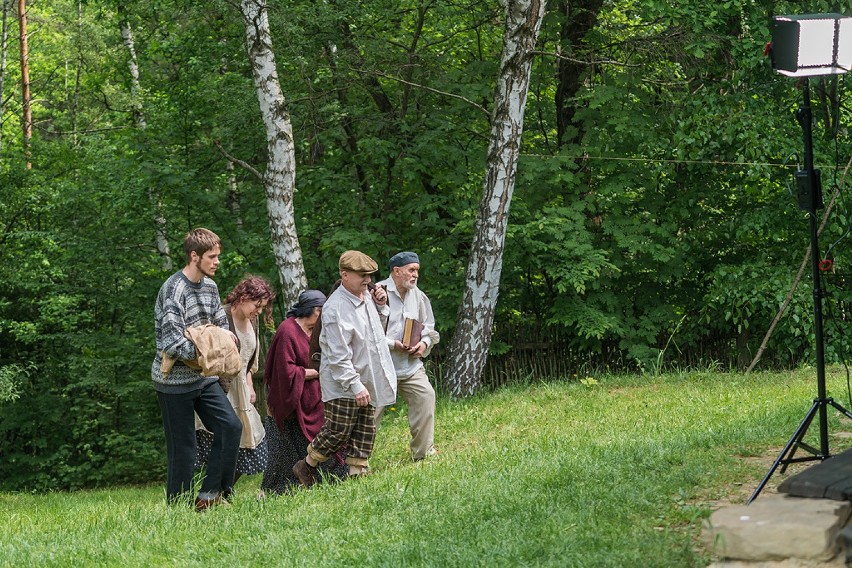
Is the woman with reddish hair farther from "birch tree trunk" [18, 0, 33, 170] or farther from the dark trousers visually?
"birch tree trunk" [18, 0, 33, 170]

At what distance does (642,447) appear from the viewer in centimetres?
738

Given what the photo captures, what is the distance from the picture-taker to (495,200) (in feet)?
42.1

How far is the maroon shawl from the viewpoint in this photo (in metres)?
8.22

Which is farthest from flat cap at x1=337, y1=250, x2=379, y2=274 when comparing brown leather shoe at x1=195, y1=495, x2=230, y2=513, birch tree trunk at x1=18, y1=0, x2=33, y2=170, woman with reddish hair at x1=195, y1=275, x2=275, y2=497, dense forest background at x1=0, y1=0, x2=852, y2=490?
birch tree trunk at x1=18, y1=0, x2=33, y2=170

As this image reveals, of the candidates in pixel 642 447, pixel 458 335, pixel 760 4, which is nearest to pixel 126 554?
pixel 642 447

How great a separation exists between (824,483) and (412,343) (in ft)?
14.4

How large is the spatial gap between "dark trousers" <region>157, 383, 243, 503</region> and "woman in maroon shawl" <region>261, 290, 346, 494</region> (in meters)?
0.91

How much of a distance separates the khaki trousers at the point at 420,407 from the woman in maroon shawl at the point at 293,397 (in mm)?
716

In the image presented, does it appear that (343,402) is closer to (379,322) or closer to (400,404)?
(379,322)

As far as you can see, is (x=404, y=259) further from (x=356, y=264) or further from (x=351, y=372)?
(x=351, y=372)

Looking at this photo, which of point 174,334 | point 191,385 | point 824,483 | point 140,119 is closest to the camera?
point 824,483

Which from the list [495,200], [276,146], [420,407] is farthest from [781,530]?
[276,146]

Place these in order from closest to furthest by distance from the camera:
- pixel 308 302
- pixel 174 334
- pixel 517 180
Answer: pixel 174 334
pixel 308 302
pixel 517 180

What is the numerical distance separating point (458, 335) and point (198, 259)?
21.1 ft
